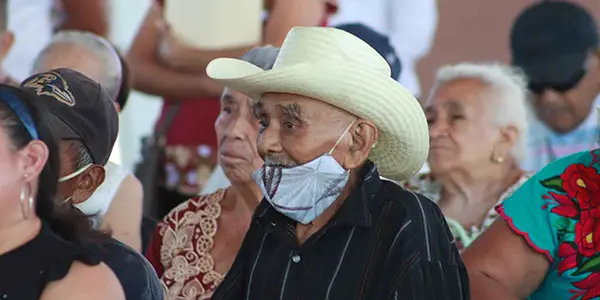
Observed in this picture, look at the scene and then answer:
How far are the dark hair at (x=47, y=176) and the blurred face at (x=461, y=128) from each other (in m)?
2.39

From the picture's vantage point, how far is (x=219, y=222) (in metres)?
4.26

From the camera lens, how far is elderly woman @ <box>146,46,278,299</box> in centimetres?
415

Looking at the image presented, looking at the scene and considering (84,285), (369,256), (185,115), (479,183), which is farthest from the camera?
(185,115)

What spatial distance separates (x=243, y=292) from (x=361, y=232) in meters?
0.39

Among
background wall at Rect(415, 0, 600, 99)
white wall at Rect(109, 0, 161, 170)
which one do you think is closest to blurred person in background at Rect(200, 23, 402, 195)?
white wall at Rect(109, 0, 161, 170)

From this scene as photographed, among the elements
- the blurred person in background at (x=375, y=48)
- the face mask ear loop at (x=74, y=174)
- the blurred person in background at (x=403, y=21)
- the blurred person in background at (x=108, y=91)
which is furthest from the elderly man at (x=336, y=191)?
the blurred person in background at (x=403, y=21)

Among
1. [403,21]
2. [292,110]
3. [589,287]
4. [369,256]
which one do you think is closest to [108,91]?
[292,110]

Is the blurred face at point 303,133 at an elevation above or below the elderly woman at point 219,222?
above

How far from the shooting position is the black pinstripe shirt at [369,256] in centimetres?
312

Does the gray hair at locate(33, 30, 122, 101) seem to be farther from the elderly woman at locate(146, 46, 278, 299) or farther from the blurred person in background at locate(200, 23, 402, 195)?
the elderly woman at locate(146, 46, 278, 299)

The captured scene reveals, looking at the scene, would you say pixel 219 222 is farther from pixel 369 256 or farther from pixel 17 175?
pixel 17 175

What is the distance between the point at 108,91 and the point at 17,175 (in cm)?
199

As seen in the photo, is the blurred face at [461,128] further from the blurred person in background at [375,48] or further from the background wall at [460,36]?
the background wall at [460,36]

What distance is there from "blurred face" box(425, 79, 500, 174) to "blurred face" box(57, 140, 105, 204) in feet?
7.08
